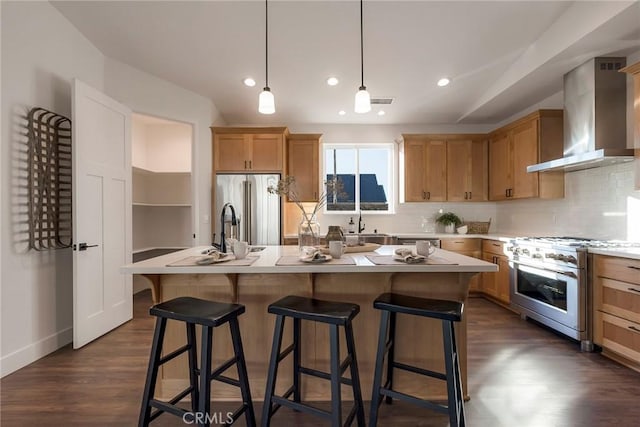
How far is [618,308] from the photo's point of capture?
238 cm

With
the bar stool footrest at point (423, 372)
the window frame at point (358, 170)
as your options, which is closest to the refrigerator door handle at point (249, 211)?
the window frame at point (358, 170)

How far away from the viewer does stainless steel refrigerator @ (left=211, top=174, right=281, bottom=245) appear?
415 centimetres

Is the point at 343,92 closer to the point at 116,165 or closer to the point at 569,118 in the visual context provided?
the point at 569,118

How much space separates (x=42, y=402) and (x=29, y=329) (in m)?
0.77

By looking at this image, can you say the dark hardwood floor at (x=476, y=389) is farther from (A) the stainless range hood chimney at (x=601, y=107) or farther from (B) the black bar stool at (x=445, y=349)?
(A) the stainless range hood chimney at (x=601, y=107)

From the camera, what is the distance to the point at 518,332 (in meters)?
3.01

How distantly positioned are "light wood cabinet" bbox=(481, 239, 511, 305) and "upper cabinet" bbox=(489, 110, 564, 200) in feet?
2.43

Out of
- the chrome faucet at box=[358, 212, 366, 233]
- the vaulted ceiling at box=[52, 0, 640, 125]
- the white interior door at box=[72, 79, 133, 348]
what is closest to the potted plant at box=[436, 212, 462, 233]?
the chrome faucet at box=[358, 212, 366, 233]

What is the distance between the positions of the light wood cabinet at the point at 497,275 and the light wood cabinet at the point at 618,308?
107 centimetres

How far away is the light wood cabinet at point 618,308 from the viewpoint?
2248 millimetres

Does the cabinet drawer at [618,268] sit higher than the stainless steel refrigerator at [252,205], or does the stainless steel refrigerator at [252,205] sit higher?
the stainless steel refrigerator at [252,205]

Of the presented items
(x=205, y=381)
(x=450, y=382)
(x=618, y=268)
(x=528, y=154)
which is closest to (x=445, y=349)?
(x=450, y=382)

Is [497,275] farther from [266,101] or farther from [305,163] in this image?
[266,101]

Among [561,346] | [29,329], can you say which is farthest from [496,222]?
[29,329]
